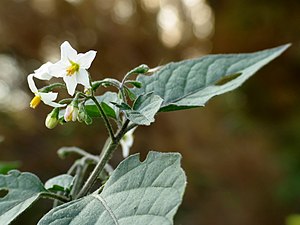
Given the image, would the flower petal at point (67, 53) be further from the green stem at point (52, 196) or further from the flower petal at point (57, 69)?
the green stem at point (52, 196)

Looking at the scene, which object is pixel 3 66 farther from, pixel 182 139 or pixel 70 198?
pixel 70 198

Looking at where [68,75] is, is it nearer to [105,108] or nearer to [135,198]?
[105,108]

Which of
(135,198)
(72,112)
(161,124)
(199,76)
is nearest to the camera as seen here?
(135,198)

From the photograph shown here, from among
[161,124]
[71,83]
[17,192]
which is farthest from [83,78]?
[161,124]

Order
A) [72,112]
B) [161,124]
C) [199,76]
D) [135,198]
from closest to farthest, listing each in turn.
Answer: [135,198], [72,112], [199,76], [161,124]

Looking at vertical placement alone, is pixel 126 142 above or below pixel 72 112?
below

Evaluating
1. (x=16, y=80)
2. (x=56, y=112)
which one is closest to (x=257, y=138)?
(x=16, y=80)

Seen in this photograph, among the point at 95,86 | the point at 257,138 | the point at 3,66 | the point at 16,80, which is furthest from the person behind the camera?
the point at 257,138
